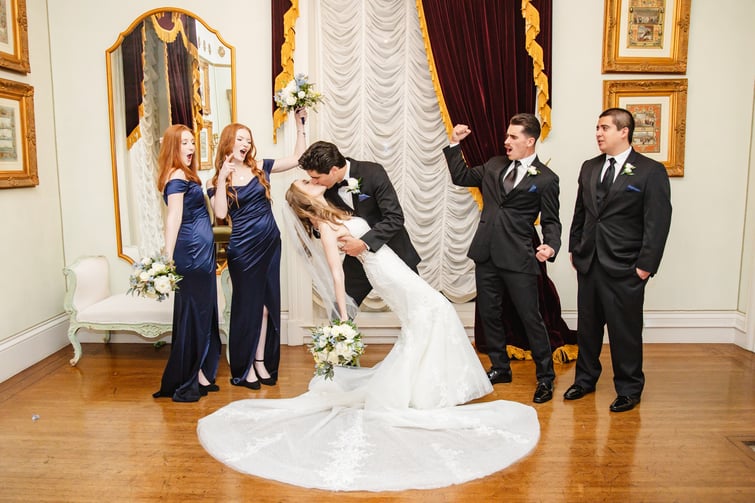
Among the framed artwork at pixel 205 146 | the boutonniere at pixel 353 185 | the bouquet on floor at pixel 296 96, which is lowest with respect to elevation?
the boutonniere at pixel 353 185

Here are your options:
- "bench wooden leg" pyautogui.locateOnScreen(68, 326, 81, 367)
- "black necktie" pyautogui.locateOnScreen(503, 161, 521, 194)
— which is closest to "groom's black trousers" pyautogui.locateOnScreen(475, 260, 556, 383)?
"black necktie" pyautogui.locateOnScreen(503, 161, 521, 194)

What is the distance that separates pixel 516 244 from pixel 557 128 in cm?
175

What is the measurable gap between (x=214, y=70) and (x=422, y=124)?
1.91 m

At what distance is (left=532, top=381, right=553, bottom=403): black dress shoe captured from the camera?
424 cm

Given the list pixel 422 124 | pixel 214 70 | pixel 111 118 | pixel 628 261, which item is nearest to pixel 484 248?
pixel 628 261

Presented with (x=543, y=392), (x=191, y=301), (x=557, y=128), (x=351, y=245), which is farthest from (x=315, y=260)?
(x=557, y=128)

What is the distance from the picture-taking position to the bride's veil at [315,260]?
4.15m

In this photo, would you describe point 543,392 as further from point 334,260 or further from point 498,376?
point 334,260

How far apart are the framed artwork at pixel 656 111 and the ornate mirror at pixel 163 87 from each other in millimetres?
3454

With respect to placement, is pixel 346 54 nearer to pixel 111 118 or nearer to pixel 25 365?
pixel 111 118

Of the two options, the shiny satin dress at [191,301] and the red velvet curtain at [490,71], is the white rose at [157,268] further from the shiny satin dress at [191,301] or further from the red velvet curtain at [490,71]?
the red velvet curtain at [490,71]

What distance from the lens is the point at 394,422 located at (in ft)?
12.2

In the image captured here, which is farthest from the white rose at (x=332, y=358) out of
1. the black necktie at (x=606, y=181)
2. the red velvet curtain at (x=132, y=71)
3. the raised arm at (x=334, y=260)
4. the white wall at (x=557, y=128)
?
the red velvet curtain at (x=132, y=71)

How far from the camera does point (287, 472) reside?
3.20m
